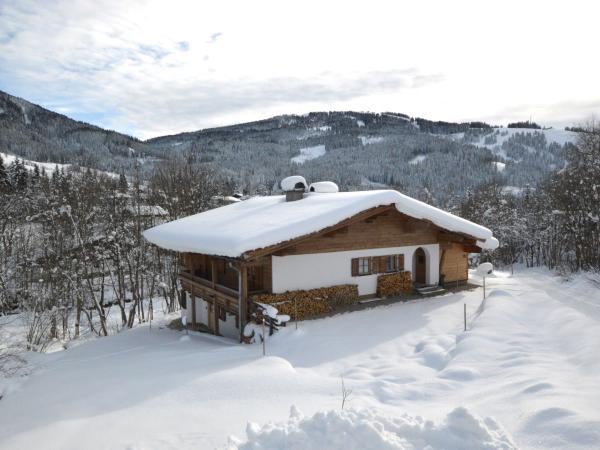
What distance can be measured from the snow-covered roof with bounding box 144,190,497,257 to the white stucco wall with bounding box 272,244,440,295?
1.40 meters

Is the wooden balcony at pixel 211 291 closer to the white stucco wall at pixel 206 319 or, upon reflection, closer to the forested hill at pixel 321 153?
the white stucco wall at pixel 206 319

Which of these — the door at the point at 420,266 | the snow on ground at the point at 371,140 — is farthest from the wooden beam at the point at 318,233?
the snow on ground at the point at 371,140

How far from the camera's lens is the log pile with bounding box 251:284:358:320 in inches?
563

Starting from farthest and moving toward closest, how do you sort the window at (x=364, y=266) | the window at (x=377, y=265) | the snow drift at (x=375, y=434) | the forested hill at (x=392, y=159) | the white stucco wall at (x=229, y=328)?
the forested hill at (x=392, y=159), the window at (x=364, y=266), the window at (x=377, y=265), the white stucco wall at (x=229, y=328), the snow drift at (x=375, y=434)

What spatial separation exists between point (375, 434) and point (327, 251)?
1037cm

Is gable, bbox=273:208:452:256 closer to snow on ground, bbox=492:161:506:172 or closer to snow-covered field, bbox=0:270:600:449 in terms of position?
snow-covered field, bbox=0:270:600:449

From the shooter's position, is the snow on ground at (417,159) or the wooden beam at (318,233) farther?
the snow on ground at (417,159)

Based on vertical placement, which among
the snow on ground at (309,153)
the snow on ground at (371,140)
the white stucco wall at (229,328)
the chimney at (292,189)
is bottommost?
Answer: the white stucco wall at (229,328)

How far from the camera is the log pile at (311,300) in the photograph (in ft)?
46.9

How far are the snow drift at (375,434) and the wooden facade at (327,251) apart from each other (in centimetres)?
→ 793

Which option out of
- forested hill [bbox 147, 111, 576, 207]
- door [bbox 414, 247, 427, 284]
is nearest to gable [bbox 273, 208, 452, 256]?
door [bbox 414, 247, 427, 284]

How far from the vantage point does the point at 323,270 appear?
608 inches

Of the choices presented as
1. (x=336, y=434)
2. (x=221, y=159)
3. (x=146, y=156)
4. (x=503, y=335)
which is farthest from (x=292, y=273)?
(x=221, y=159)

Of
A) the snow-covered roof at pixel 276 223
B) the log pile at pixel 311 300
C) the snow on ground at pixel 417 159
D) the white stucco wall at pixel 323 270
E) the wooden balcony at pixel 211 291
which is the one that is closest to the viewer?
the snow-covered roof at pixel 276 223
